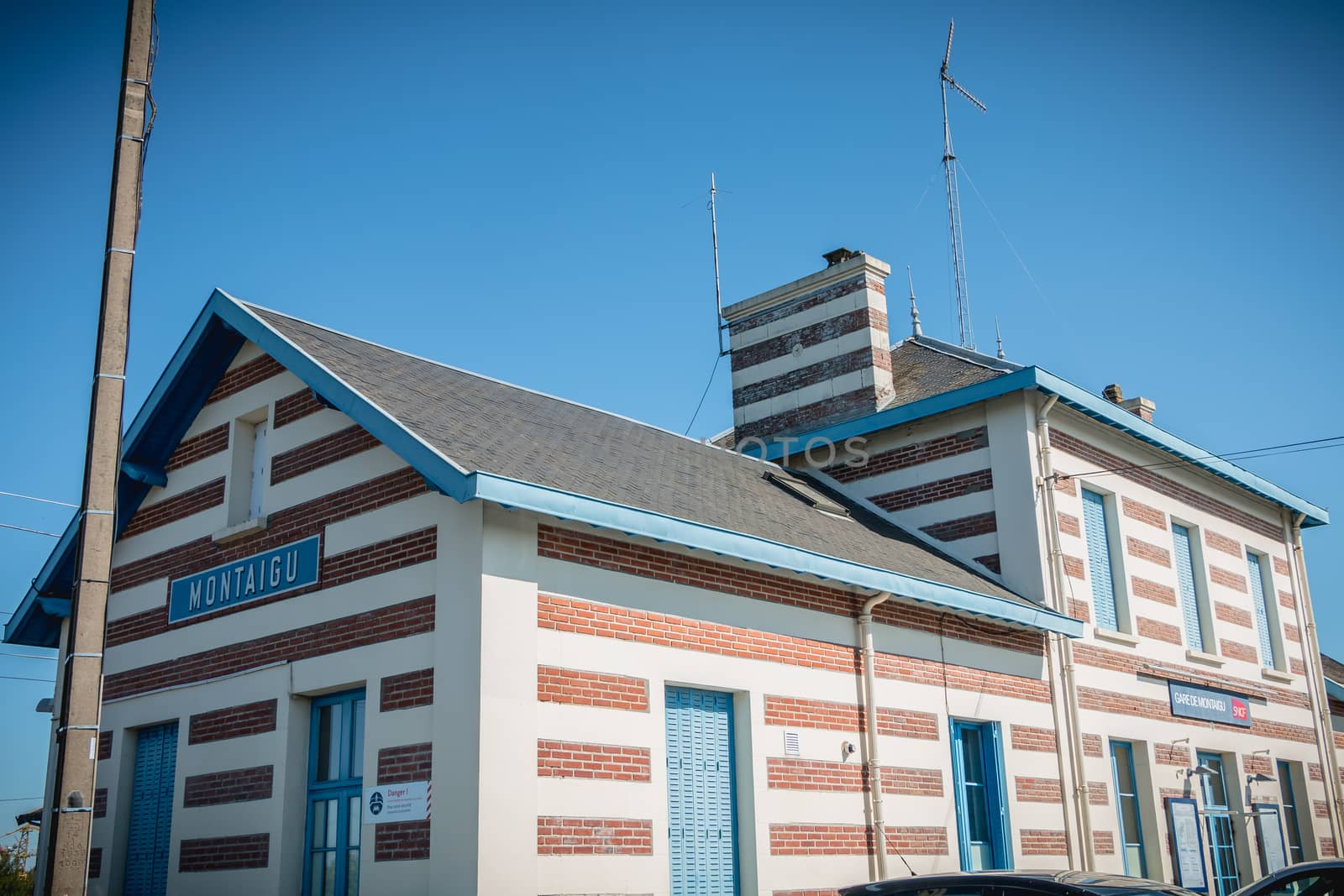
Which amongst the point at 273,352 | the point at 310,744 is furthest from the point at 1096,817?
the point at 273,352

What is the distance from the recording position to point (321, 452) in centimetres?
1186

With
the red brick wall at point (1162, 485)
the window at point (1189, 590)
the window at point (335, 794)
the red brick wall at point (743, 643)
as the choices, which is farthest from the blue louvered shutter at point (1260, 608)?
the window at point (335, 794)

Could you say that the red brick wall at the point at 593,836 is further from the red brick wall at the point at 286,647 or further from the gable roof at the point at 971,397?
the gable roof at the point at 971,397

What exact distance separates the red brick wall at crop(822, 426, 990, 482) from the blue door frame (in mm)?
5550

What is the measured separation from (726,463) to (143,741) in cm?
733

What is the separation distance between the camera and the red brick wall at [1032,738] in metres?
14.4

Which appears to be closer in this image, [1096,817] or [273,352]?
→ [273,352]

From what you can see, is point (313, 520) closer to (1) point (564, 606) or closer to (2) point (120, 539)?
(1) point (564, 606)

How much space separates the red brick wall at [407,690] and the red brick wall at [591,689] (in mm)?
894

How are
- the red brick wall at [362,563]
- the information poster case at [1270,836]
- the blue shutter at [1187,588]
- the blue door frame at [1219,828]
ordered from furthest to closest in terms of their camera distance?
the blue shutter at [1187,588]
the information poster case at [1270,836]
the blue door frame at [1219,828]
the red brick wall at [362,563]

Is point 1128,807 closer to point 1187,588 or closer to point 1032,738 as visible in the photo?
point 1032,738

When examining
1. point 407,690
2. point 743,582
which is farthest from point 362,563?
point 743,582

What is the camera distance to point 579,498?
10062mm

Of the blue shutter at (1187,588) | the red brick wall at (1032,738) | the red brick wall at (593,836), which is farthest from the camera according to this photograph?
the blue shutter at (1187,588)
